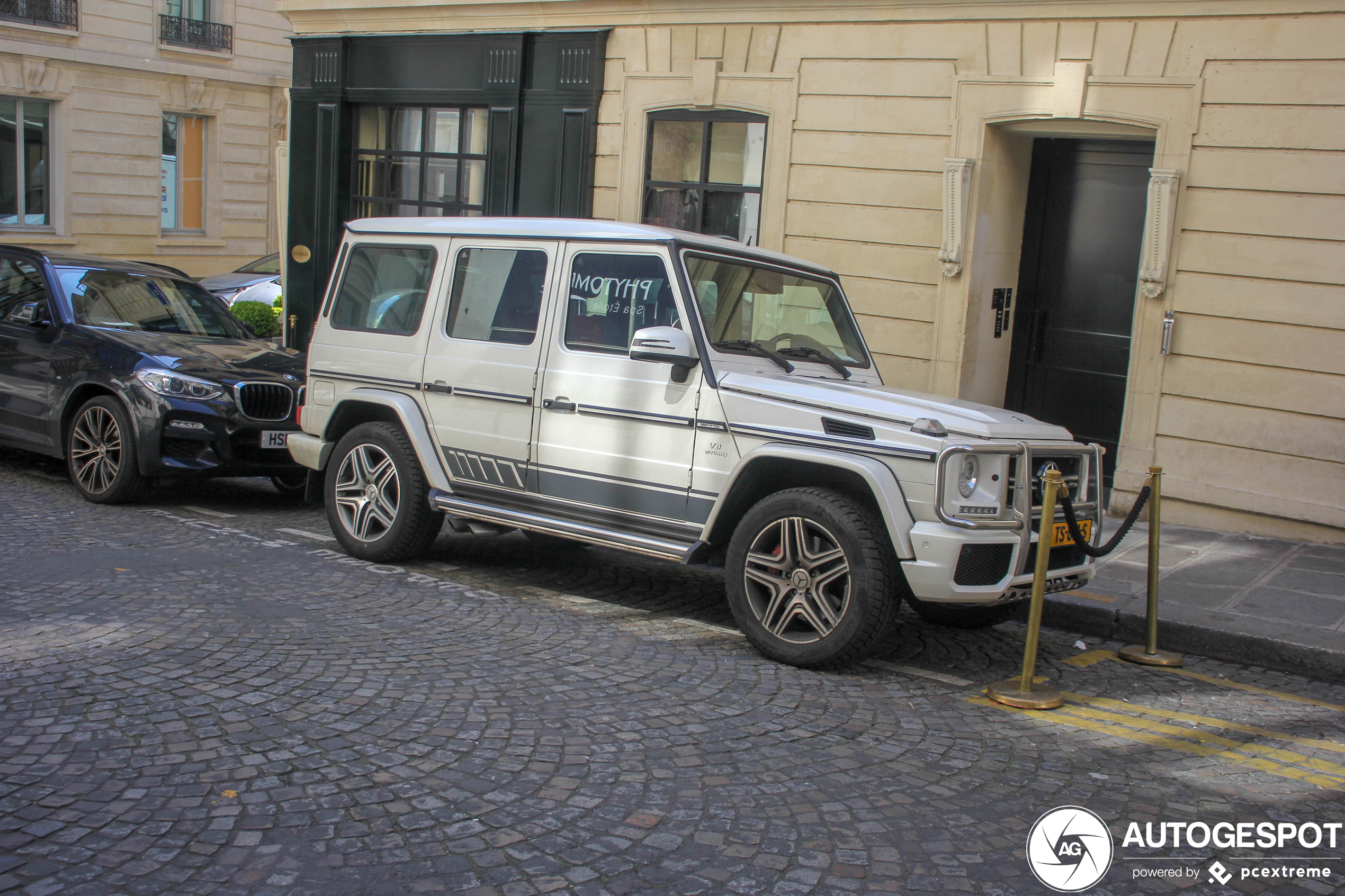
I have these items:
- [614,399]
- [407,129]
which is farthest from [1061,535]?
[407,129]

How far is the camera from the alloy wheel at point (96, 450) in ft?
26.9

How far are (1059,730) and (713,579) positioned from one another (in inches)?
113

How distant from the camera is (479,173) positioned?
13.5 m

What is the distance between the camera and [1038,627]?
514 cm

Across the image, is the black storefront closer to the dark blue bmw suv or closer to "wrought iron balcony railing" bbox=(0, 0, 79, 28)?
the dark blue bmw suv

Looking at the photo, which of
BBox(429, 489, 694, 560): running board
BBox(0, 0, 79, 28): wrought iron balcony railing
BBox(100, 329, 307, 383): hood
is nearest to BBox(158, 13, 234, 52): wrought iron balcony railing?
BBox(0, 0, 79, 28): wrought iron balcony railing

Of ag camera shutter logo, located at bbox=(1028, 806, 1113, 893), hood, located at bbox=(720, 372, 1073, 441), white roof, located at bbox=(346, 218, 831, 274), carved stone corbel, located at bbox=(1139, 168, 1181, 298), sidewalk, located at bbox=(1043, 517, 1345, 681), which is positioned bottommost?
ag camera shutter logo, located at bbox=(1028, 806, 1113, 893)

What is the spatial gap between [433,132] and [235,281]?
23.6ft

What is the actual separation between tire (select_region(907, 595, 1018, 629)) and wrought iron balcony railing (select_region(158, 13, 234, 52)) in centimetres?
2468

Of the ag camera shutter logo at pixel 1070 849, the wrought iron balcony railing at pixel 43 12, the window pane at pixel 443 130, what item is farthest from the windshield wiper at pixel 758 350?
the wrought iron balcony railing at pixel 43 12

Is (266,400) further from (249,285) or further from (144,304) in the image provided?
(249,285)

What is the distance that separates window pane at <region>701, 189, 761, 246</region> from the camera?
457 inches

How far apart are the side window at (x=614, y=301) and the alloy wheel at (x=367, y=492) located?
4.79ft

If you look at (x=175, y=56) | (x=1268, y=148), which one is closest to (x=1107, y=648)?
(x=1268, y=148)
